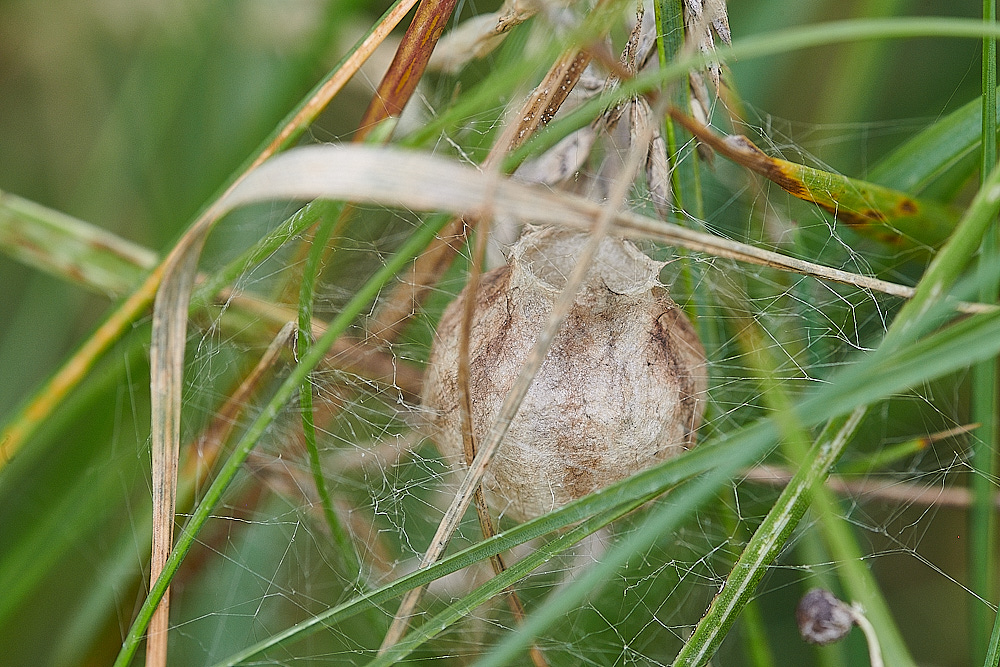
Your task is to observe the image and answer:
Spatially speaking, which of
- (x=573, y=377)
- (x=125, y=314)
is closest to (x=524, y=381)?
(x=573, y=377)

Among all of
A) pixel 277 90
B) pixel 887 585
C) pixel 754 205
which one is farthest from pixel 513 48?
pixel 887 585

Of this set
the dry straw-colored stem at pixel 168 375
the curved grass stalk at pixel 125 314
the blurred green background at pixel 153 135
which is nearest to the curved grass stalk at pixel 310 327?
the dry straw-colored stem at pixel 168 375

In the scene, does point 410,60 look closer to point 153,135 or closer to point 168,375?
point 168,375

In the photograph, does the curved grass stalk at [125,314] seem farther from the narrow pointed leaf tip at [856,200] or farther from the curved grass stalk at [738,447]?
the curved grass stalk at [738,447]

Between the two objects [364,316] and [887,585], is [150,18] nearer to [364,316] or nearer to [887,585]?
[364,316]

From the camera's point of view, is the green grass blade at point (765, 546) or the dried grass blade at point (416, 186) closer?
the dried grass blade at point (416, 186)

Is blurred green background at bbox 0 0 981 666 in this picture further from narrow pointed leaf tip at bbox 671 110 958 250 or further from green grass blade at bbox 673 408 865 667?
green grass blade at bbox 673 408 865 667

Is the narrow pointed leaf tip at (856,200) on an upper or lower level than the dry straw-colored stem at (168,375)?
upper

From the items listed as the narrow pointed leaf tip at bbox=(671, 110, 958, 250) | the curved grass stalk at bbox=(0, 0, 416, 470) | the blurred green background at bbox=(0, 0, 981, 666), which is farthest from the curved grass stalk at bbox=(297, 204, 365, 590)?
the blurred green background at bbox=(0, 0, 981, 666)
